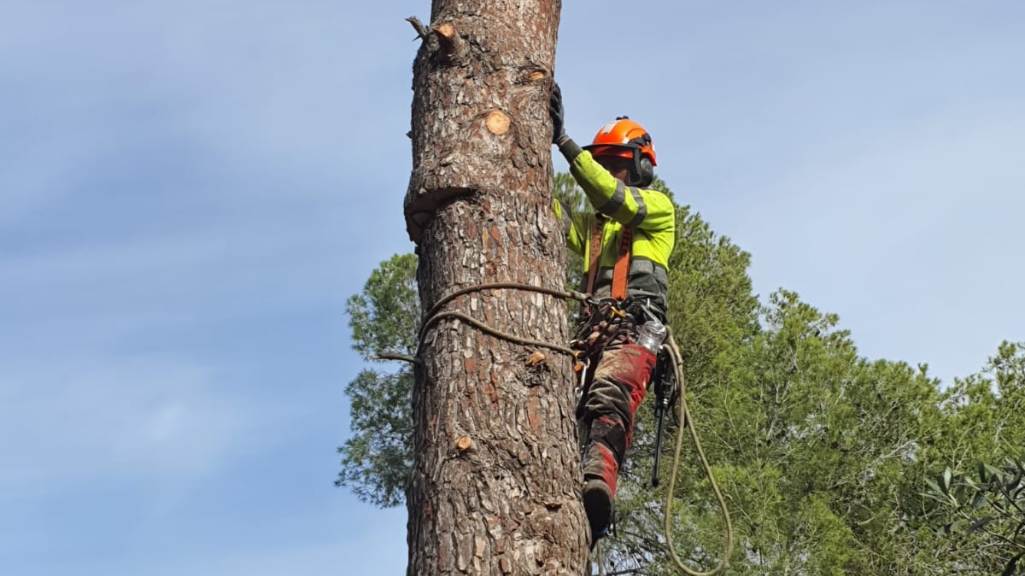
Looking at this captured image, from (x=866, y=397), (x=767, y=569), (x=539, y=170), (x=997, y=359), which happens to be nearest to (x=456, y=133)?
(x=539, y=170)

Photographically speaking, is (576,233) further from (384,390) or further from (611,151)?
(384,390)

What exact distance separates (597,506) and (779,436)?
1040 cm

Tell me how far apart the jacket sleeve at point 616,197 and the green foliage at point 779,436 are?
680 centimetres

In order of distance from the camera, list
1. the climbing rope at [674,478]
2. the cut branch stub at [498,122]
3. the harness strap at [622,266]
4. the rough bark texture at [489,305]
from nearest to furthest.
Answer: the rough bark texture at [489,305], the cut branch stub at [498,122], the climbing rope at [674,478], the harness strap at [622,266]

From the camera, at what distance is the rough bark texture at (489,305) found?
3.21 metres

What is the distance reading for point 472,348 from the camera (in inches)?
136

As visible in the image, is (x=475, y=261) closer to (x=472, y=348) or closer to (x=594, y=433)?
(x=472, y=348)

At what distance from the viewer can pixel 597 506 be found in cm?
391

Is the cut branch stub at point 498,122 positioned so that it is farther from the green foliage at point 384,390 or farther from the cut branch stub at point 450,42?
the green foliage at point 384,390

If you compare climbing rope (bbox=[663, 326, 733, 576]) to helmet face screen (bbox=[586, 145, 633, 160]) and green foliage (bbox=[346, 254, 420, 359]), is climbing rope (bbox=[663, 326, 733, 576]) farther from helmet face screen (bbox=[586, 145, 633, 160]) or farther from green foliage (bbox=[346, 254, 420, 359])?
green foliage (bbox=[346, 254, 420, 359])

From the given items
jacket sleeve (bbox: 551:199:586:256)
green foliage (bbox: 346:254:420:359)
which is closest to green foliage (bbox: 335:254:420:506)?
green foliage (bbox: 346:254:420:359)

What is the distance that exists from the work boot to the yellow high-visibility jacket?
3.58ft

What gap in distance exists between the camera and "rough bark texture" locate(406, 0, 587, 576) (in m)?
3.21

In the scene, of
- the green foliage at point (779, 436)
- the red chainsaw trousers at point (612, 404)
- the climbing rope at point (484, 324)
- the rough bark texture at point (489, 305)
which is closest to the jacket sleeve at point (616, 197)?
the red chainsaw trousers at point (612, 404)
